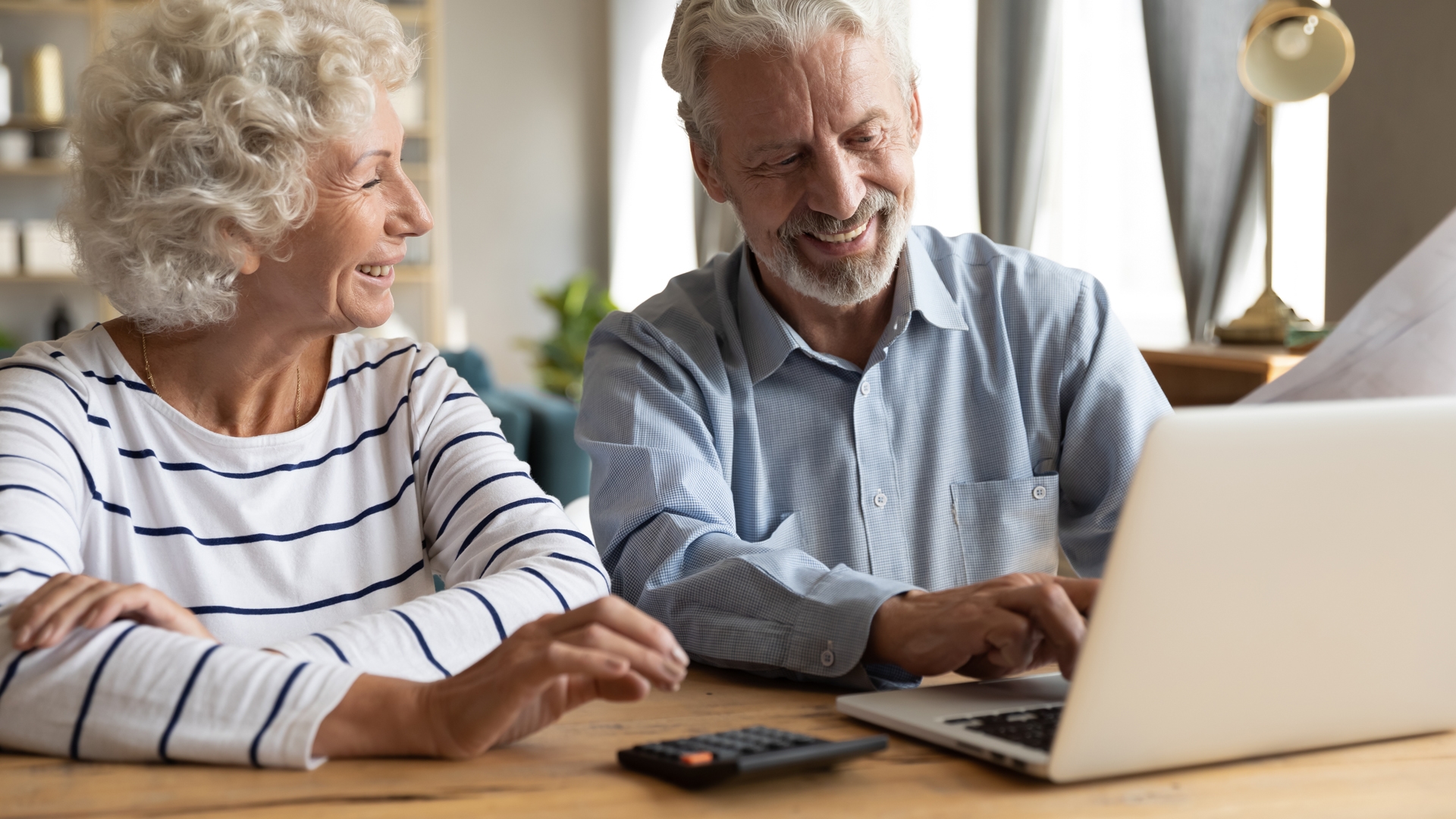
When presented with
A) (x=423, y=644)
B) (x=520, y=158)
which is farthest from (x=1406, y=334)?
(x=520, y=158)

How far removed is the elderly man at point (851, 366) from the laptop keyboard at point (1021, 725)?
455 mm

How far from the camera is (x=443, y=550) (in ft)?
4.25

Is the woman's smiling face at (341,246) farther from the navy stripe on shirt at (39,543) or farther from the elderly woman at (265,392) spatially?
the navy stripe on shirt at (39,543)

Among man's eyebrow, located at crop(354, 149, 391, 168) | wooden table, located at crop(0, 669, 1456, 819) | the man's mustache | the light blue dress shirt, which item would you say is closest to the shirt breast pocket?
the light blue dress shirt

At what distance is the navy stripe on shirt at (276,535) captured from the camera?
4.07 feet

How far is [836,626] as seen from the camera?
3.59ft

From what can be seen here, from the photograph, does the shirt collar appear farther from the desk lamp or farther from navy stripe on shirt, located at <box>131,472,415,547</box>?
the desk lamp

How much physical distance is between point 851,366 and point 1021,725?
0.66 metres

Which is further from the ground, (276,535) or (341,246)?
(341,246)

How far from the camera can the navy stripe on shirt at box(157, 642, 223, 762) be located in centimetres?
85

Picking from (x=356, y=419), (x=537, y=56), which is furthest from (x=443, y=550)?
(x=537, y=56)

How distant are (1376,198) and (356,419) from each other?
8.26ft

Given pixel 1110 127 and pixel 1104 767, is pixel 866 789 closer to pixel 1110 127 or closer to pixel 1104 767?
pixel 1104 767

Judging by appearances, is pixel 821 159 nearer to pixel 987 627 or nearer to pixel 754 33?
pixel 754 33
